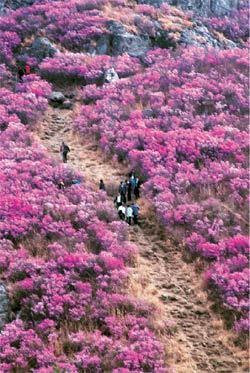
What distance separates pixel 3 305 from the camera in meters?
A: 16.0

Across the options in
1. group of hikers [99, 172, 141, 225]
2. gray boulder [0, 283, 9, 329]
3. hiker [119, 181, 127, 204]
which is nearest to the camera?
gray boulder [0, 283, 9, 329]

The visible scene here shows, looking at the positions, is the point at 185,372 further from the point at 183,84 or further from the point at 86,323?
the point at 183,84

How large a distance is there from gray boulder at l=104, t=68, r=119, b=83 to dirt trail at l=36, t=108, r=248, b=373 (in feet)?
42.1

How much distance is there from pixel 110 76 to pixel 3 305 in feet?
74.5

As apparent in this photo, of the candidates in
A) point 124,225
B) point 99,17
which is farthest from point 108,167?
point 99,17

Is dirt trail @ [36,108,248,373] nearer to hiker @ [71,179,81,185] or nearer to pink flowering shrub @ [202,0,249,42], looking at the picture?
hiker @ [71,179,81,185]

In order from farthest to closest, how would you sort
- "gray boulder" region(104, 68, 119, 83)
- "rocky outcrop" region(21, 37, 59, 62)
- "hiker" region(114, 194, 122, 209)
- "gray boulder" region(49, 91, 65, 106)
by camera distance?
"rocky outcrop" region(21, 37, 59, 62) < "gray boulder" region(104, 68, 119, 83) < "gray boulder" region(49, 91, 65, 106) < "hiker" region(114, 194, 122, 209)

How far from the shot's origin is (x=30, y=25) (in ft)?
138

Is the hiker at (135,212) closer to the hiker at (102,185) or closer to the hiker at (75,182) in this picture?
the hiker at (102,185)

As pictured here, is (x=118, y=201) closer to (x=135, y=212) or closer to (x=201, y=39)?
(x=135, y=212)

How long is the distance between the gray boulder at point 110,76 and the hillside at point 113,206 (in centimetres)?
8

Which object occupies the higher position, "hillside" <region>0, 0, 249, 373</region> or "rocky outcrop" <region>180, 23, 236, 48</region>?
"rocky outcrop" <region>180, 23, 236, 48</region>

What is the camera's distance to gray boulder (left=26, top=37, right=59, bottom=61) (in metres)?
39.4

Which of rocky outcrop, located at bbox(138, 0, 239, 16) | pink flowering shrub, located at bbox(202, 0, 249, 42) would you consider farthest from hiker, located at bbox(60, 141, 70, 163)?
rocky outcrop, located at bbox(138, 0, 239, 16)
